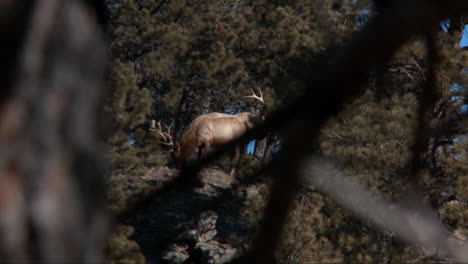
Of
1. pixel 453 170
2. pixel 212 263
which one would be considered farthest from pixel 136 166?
pixel 453 170

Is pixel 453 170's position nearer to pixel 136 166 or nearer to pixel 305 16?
pixel 136 166

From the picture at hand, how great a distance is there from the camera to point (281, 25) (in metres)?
9.09

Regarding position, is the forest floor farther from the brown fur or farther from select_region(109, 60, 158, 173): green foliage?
the brown fur

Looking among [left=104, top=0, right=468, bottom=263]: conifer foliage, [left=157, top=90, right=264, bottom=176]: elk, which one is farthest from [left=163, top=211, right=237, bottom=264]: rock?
[left=157, top=90, right=264, bottom=176]: elk

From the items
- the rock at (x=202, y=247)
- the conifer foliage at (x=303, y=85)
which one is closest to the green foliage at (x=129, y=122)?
the conifer foliage at (x=303, y=85)

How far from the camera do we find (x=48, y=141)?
18.6 inches

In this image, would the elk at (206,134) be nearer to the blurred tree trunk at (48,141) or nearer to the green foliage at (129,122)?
the green foliage at (129,122)

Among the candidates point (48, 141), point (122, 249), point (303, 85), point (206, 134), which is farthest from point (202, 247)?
point (48, 141)

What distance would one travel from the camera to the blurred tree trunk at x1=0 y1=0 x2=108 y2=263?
0.45 metres

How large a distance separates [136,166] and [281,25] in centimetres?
512

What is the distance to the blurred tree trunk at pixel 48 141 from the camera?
1.48 feet

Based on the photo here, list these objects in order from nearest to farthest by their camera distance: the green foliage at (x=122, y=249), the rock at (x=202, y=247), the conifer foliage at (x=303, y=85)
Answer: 1. the green foliage at (x=122, y=249)
2. the conifer foliage at (x=303, y=85)
3. the rock at (x=202, y=247)

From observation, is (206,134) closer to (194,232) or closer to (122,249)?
(194,232)

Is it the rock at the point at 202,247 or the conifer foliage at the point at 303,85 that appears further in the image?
the rock at the point at 202,247
